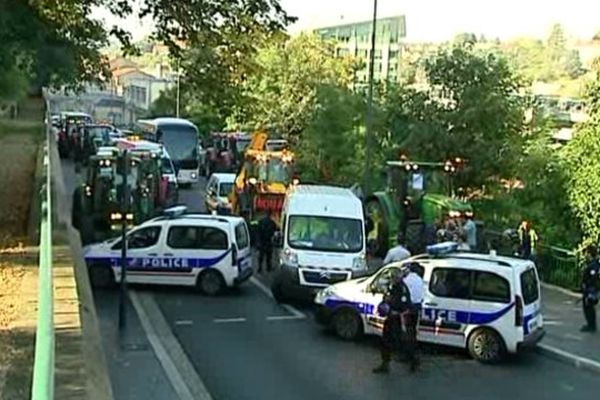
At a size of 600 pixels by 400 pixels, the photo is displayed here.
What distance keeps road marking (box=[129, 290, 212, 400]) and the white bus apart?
3101 cm

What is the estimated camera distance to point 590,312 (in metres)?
19.4

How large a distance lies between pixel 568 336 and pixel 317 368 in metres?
5.13

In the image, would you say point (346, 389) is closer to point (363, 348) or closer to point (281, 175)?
point (363, 348)

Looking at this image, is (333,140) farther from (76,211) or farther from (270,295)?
(270,295)

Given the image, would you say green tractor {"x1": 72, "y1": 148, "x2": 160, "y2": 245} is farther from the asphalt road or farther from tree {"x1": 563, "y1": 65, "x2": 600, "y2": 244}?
tree {"x1": 563, "y1": 65, "x2": 600, "y2": 244}

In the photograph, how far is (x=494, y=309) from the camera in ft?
56.0

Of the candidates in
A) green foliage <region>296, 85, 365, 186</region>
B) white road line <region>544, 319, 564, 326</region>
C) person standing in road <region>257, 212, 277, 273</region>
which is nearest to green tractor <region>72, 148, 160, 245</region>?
person standing in road <region>257, 212, 277, 273</region>

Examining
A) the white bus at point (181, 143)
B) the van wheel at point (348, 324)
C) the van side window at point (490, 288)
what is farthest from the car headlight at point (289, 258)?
the white bus at point (181, 143)

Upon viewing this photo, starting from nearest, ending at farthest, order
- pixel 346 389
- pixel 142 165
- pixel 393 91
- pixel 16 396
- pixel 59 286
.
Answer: pixel 16 396 < pixel 59 286 < pixel 346 389 < pixel 142 165 < pixel 393 91

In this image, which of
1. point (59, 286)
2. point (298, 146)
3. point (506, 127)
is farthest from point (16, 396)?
point (298, 146)

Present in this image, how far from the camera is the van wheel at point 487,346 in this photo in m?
17.1

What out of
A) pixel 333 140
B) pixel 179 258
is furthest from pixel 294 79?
pixel 179 258

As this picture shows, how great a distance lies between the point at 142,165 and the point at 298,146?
10510 millimetres

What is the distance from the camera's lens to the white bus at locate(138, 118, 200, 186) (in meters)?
53.4
